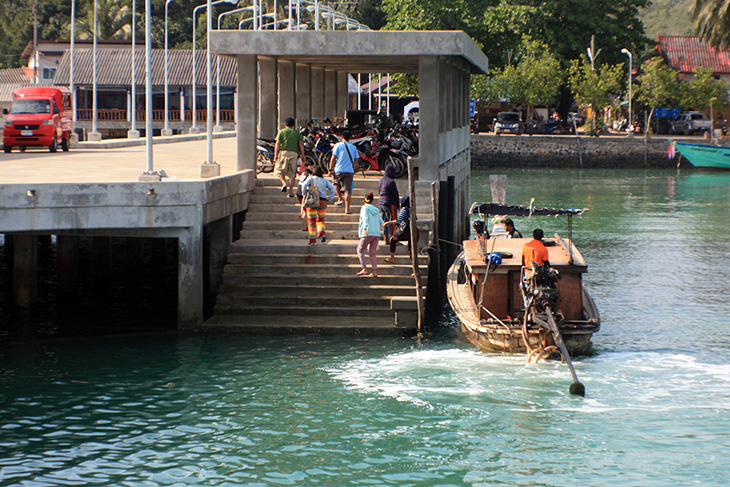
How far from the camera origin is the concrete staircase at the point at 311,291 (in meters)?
18.9

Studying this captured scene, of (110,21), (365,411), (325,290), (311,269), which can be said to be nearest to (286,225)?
(311,269)

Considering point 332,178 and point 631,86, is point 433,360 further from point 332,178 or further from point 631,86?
point 631,86

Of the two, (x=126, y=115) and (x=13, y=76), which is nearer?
(x=126, y=115)

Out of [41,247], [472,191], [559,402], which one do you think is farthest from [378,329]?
[472,191]

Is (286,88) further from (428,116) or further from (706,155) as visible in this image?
(706,155)

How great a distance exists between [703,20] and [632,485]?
64.3 m

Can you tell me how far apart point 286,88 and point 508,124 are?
135 ft

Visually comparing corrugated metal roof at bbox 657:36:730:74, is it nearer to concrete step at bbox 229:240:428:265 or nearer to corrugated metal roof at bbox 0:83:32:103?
corrugated metal roof at bbox 0:83:32:103

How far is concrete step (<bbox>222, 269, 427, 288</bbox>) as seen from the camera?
19688 mm

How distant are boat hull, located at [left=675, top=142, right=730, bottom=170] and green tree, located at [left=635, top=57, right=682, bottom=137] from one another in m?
7.40

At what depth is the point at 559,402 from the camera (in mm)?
14789

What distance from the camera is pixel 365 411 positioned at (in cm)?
1462

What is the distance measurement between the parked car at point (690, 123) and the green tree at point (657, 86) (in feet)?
7.53

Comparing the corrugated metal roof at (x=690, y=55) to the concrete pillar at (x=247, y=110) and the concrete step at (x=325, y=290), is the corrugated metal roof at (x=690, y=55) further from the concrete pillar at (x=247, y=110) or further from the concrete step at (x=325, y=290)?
the concrete step at (x=325, y=290)
